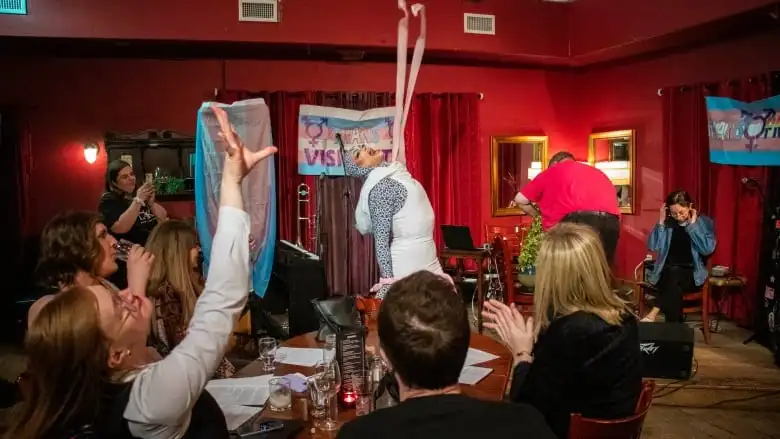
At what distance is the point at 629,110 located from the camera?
6.75 metres

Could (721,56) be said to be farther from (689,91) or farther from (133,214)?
(133,214)

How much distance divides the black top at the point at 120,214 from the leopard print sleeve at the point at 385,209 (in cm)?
183

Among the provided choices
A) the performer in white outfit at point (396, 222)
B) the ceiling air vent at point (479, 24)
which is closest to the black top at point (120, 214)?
the performer in white outfit at point (396, 222)

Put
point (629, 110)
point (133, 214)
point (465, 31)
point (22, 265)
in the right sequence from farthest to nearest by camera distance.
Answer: point (629, 110), point (465, 31), point (22, 265), point (133, 214)

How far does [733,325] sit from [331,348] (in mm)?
4699

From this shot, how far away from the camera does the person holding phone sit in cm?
400

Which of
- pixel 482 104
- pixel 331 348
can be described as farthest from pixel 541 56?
pixel 331 348

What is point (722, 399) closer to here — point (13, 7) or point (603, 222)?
point (603, 222)

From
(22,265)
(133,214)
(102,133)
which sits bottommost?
(22,265)

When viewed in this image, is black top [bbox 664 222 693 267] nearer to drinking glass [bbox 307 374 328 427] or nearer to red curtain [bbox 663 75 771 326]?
red curtain [bbox 663 75 771 326]

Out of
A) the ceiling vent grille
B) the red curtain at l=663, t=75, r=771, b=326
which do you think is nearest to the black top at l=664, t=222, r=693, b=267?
the red curtain at l=663, t=75, r=771, b=326

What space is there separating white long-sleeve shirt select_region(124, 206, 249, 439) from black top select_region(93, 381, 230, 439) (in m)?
0.03

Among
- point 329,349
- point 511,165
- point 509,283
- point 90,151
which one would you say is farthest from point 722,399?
point 90,151

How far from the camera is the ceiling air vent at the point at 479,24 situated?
629cm
